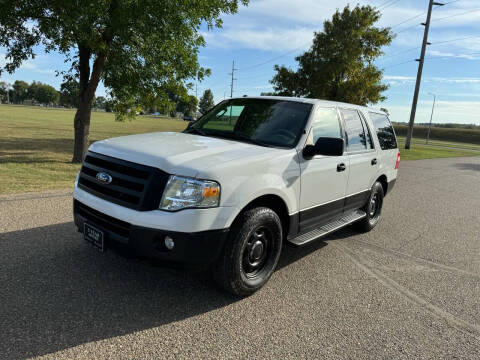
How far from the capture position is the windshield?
12.7ft

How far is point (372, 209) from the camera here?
5941 millimetres

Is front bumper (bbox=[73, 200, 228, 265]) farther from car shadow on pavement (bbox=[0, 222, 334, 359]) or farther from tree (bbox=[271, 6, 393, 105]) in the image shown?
tree (bbox=[271, 6, 393, 105])

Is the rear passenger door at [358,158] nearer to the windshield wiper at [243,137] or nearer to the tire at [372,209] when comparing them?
the tire at [372,209]

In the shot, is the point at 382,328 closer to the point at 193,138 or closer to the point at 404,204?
Answer: the point at 193,138

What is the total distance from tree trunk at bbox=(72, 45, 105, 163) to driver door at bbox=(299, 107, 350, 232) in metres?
8.60

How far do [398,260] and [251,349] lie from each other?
2.87m

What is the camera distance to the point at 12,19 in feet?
29.8

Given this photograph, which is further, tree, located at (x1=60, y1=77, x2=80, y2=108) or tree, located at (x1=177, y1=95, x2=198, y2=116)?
tree, located at (x1=177, y1=95, x2=198, y2=116)

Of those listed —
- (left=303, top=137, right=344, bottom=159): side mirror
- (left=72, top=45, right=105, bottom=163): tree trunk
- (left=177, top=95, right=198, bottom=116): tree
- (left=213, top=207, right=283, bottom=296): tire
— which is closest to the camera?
(left=213, top=207, right=283, bottom=296): tire

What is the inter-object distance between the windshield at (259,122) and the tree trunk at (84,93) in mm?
7477

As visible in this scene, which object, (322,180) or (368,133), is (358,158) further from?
(322,180)

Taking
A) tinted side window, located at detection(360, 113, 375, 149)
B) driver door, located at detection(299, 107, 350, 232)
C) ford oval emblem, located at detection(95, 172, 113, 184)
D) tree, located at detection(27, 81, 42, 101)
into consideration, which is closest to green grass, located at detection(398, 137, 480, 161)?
tinted side window, located at detection(360, 113, 375, 149)

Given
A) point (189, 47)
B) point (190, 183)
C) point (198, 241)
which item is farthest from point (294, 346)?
point (189, 47)

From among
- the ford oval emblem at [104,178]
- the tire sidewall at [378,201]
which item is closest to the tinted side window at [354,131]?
the tire sidewall at [378,201]
